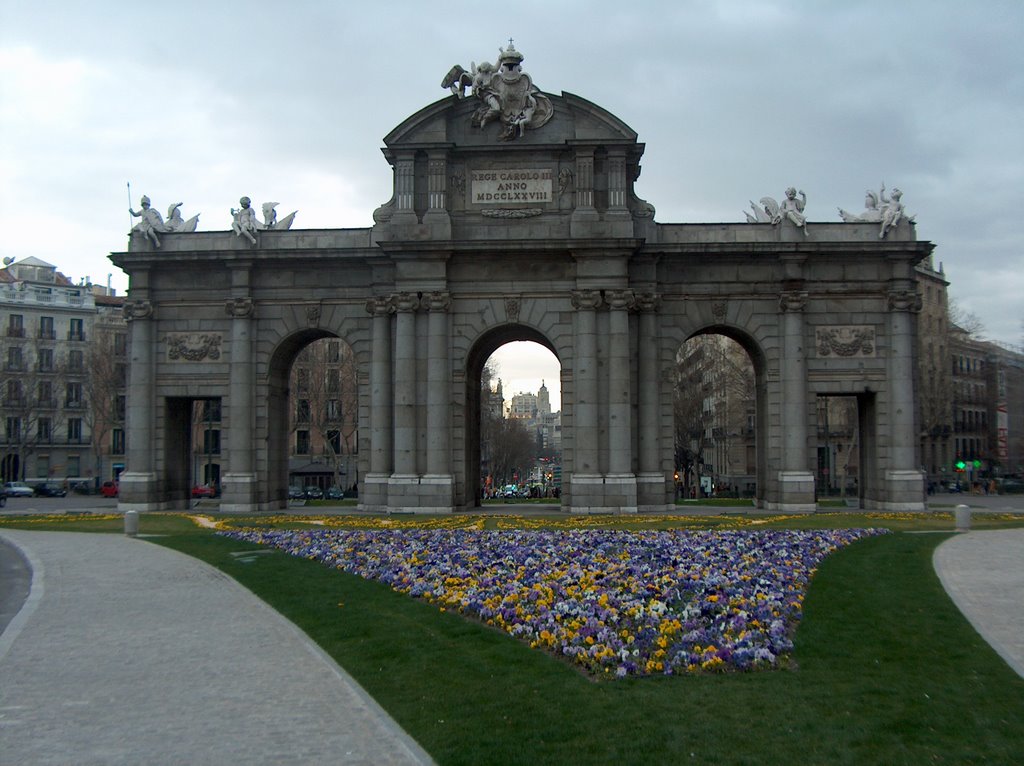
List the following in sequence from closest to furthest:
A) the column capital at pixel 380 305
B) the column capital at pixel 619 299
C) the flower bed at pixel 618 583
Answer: the flower bed at pixel 618 583 < the column capital at pixel 619 299 < the column capital at pixel 380 305

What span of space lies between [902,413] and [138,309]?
32832mm

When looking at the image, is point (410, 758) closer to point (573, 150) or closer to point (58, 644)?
point (58, 644)

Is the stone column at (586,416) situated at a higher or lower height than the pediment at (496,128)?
lower

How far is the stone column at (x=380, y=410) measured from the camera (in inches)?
1676

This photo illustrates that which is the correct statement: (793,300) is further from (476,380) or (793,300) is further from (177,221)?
(177,221)

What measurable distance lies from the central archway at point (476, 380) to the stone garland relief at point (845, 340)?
1119 centimetres

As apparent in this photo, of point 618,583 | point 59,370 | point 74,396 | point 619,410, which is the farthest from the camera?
point 74,396

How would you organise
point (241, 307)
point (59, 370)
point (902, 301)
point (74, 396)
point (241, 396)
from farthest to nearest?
point (74, 396) < point (59, 370) < point (241, 396) < point (241, 307) < point (902, 301)

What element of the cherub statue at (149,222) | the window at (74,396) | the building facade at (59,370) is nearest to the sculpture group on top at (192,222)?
the cherub statue at (149,222)

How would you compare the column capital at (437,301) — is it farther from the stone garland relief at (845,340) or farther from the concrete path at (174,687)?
the concrete path at (174,687)

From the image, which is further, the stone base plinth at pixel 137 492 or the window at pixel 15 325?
the window at pixel 15 325

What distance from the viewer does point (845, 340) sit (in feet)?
141

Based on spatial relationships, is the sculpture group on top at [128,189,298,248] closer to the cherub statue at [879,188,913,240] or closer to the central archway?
the central archway

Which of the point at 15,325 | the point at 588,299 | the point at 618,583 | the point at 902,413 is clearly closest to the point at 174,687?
the point at 618,583
